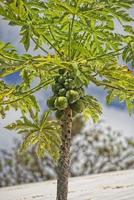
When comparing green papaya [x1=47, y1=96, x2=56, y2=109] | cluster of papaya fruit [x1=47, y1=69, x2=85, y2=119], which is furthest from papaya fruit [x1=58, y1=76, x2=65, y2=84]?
green papaya [x1=47, y1=96, x2=56, y2=109]

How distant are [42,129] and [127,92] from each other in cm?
53

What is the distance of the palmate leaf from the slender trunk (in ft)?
0.52

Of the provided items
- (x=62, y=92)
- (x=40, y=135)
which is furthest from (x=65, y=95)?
(x=40, y=135)

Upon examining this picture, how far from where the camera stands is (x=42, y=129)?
8.17 feet

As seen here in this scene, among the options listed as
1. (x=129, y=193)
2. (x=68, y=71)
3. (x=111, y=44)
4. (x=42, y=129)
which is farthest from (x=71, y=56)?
(x=129, y=193)

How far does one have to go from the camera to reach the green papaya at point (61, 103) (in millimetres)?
2258

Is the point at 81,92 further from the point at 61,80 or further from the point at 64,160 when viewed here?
the point at 64,160

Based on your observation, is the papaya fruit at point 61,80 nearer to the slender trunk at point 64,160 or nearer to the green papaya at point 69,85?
the green papaya at point 69,85

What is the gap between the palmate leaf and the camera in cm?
→ 246

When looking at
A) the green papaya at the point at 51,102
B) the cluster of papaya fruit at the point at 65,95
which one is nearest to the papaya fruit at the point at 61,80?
the cluster of papaya fruit at the point at 65,95

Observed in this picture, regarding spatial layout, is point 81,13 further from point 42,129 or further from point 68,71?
point 42,129

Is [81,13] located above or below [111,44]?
above

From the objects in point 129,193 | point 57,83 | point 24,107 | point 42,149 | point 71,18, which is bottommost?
point 129,193

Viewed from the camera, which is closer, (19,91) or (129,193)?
(19,91)
